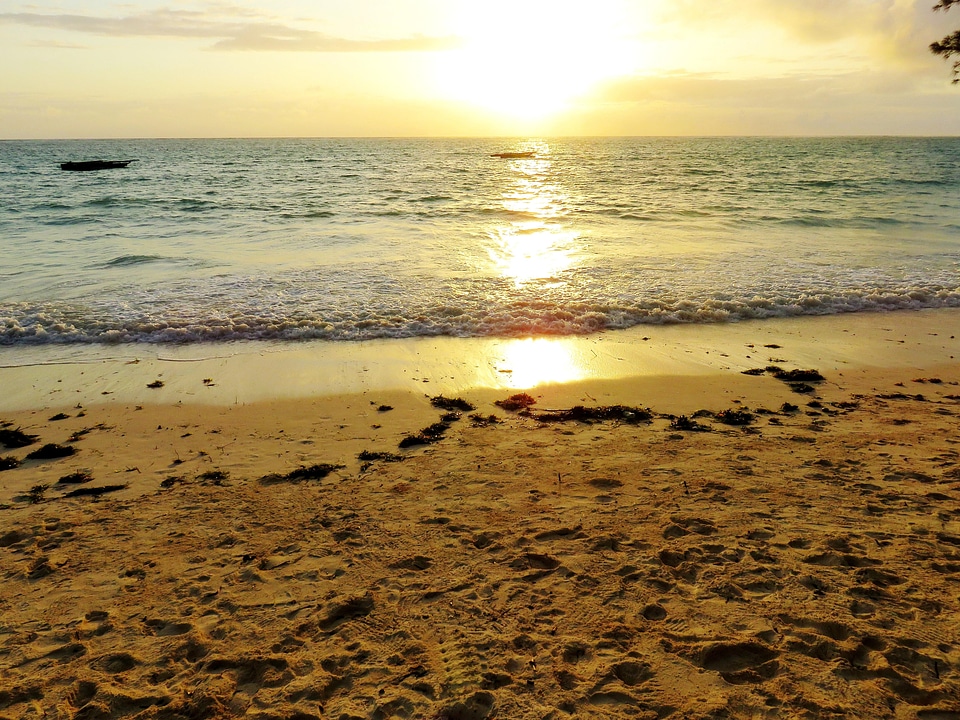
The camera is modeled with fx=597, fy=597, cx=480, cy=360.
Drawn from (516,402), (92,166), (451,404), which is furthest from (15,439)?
(92,166)

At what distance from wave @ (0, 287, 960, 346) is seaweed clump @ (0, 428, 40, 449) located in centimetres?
317

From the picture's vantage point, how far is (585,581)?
140 inches

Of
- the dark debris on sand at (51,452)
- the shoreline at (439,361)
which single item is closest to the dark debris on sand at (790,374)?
the shoreline at (439,361)

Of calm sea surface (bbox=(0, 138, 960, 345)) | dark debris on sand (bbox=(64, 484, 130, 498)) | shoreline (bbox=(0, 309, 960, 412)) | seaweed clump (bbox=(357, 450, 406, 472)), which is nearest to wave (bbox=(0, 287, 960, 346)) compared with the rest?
calm sea surface (bbox=(0, 138, 960, 345))

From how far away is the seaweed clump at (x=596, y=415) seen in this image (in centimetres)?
600

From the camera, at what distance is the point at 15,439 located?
18.5 feet

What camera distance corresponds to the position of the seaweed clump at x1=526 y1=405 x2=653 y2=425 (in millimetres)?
6004

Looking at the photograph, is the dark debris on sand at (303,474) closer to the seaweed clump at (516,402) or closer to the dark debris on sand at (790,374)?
the seaweed clump at (516,402)

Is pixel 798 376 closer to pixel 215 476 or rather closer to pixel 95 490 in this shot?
pixel 215 476

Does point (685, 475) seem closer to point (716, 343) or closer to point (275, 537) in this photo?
point (275, 537)

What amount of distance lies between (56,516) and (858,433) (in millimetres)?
6742

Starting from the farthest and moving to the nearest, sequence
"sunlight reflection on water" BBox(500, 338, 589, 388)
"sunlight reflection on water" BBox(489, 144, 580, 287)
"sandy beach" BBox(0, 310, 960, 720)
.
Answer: "sunlight reflection on water" BBox(489, 144, 580, 287) < "sunlight reflection on water" BBox(500, 338, 589, 388) < "sandy beach" BBox(0, 310, 960, 720)

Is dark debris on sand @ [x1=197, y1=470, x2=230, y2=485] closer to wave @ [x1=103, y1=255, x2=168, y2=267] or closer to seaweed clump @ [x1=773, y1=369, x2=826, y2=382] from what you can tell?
seaweed clump @ [x1=773, y1=369, x2=826, y2=382]

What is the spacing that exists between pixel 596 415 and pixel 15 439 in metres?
5.59
